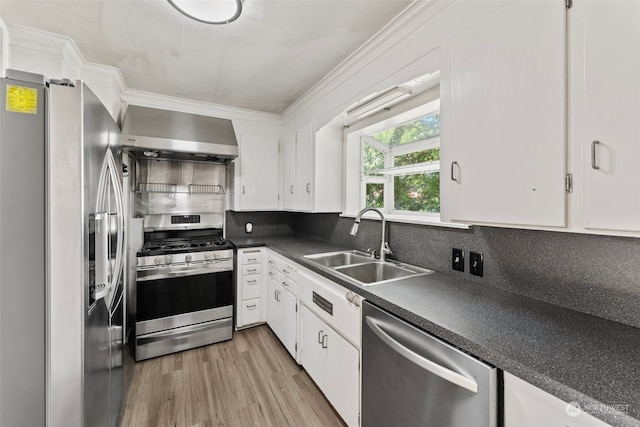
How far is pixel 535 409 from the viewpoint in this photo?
0.71 m

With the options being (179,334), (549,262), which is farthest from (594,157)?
(179,334)

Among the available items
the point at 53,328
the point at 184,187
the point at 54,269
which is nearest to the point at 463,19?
the point at 54,269

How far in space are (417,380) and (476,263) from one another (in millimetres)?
732

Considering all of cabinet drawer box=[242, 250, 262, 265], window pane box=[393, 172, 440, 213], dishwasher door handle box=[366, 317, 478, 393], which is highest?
window pane box=[393, 172, 440, 213]

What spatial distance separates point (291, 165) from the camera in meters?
2.96

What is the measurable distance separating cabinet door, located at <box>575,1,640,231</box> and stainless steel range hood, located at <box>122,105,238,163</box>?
2.46 metres

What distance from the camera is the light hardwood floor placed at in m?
1.63

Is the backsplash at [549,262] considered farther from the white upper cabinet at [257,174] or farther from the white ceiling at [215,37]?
the white upper cabinet at [257,174]

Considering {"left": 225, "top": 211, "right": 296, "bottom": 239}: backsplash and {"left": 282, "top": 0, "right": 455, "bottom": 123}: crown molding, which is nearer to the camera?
{"left": 282, "top": 0, "right": 455, "bottom": 123}: crown molding

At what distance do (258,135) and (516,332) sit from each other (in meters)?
2.93

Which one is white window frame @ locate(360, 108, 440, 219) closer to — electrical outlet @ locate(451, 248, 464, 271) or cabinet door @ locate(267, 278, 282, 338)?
electrical outlet @ locate(451, 248, 464, 271)

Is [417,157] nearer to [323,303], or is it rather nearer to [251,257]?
[323,303]

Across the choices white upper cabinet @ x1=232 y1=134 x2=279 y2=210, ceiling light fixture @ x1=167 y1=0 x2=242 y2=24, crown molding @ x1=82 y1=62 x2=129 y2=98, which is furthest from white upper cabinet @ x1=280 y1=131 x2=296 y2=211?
crown molding @ x1=82 y1=62 x2=129 y2=98

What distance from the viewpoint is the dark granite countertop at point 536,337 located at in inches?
24.4
